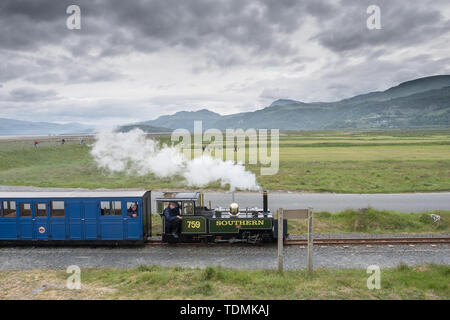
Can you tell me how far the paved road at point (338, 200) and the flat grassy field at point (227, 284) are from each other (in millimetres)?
12460

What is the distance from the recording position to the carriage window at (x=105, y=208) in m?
14.7

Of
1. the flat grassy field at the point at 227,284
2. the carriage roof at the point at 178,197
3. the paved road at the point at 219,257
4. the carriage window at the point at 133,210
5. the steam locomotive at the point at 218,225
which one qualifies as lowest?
the paved road at the point at 219,257

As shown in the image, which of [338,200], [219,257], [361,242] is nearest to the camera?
[219,257]

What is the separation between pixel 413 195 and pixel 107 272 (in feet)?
98.5

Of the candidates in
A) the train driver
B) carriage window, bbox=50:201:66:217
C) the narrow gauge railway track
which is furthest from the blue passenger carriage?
the narrow gauge railway track

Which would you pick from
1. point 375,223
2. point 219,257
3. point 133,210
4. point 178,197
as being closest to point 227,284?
point 219,257

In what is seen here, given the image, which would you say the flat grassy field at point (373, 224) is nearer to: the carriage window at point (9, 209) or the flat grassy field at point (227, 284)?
the flat grassy field at point (227, 284)

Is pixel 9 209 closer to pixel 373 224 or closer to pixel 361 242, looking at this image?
pixel 361 242

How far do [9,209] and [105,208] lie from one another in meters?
5.07

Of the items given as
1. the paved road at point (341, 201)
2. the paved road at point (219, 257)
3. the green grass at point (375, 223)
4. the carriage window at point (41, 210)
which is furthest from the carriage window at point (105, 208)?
the paved road at point (341, 201)

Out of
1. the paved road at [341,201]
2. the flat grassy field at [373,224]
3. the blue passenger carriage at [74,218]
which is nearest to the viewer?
the blue passenger carriage at [74,218]

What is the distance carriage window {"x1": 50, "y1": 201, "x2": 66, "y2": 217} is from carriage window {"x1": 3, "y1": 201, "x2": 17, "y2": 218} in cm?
197

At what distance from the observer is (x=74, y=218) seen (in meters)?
14.6
